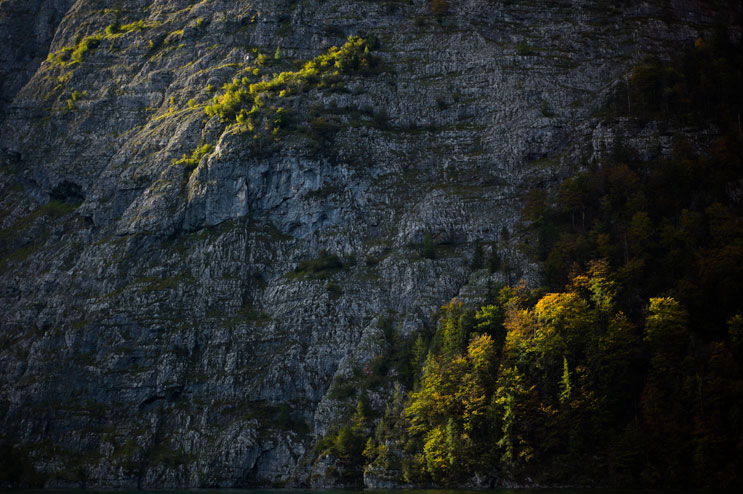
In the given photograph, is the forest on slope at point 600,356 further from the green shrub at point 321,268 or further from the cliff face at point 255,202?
the green shrub at point 321,268

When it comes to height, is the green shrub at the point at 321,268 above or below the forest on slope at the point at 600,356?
below

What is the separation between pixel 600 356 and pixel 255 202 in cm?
7979

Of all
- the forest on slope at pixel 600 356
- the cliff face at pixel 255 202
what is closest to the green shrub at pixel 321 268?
the cliff face at pixel 255 202

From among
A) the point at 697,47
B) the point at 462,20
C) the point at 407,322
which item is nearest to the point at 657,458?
the point at 407,322

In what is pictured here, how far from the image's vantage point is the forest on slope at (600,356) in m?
70.6

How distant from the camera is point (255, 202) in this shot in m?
138

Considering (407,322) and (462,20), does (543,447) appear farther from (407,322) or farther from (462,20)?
(462,20)

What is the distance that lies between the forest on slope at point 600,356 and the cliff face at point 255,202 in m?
8.57

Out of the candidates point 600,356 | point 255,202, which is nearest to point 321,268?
point 255,202

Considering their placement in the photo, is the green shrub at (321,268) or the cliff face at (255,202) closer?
the cliff face at (255,202)

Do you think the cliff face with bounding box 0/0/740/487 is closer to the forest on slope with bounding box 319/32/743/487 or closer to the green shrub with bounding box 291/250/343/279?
the green shrub with bounding box 291/250/343/279

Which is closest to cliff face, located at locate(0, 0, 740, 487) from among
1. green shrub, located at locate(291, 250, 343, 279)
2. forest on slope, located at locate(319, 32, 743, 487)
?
green shrub, located at locate(291, 250, 343, 279)

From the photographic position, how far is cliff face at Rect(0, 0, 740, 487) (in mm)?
114562

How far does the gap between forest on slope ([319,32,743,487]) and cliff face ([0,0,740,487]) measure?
8571mm
